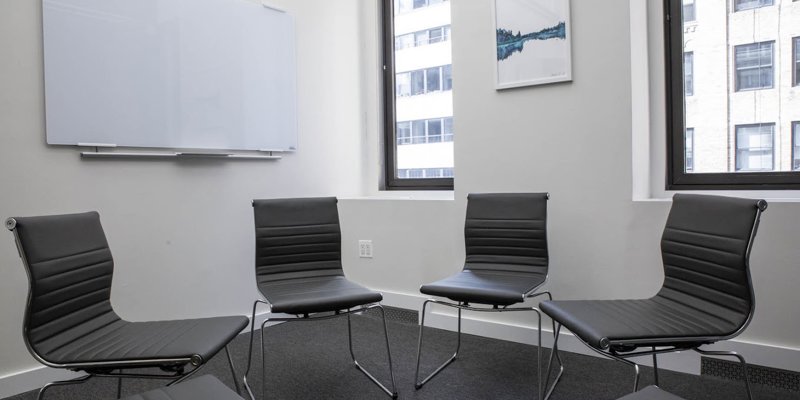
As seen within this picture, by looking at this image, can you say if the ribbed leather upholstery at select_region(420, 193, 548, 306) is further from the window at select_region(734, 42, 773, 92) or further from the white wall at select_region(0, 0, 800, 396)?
the window at select_region(734, 42, 773, 92)

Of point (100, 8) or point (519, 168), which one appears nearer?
point (100, 8)

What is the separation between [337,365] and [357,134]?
6.25ft

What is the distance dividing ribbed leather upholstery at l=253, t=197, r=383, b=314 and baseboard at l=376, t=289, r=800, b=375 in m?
0.86

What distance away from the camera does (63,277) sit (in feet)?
5.76

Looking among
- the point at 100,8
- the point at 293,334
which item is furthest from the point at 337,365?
the point at 100,8

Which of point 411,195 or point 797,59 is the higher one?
point 797,59

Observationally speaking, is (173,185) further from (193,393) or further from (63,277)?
(193,393)

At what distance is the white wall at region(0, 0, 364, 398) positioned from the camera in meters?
2.34

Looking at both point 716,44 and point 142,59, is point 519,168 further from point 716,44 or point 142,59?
point 142,59

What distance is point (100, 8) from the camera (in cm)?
256

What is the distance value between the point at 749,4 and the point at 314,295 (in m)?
2.57

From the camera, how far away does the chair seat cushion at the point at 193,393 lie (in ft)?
4.13

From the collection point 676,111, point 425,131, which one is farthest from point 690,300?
point 425,131

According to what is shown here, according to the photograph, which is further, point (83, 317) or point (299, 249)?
point (299, 249)
